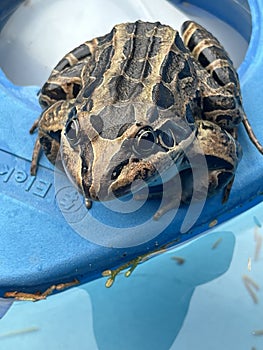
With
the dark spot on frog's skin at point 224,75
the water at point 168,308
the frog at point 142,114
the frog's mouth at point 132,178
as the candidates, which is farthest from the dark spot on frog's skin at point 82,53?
the water at point 168,308

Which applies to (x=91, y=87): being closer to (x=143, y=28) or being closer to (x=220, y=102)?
(x=143, y=28)

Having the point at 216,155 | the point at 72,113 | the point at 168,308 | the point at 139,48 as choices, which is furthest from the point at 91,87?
the point at 168,308

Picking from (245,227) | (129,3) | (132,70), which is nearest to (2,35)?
(129,3)

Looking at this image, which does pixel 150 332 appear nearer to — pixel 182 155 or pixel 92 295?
pixel 92 295

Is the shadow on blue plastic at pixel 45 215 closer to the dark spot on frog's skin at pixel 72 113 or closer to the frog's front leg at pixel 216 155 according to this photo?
the frog's front leg at pixel 216 155

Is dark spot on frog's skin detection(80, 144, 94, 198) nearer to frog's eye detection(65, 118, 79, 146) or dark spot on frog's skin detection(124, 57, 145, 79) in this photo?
frog's eye detection(65, 118, 79, 146)

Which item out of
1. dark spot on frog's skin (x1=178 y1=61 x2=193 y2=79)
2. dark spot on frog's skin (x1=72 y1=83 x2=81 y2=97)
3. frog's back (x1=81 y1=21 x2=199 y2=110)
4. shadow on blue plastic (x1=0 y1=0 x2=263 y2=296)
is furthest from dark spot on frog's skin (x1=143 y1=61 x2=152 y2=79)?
shadow on blue plastic (x1=0 y1=0 x2=263 y2=296)

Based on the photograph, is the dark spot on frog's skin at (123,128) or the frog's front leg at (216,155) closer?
the dark spot on frog's skin at (123,128)
